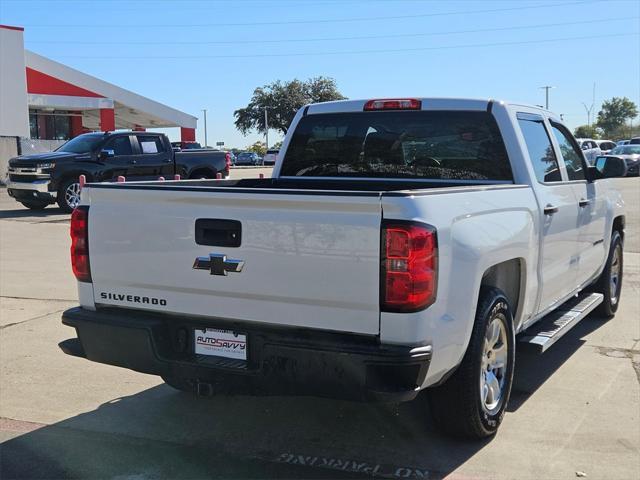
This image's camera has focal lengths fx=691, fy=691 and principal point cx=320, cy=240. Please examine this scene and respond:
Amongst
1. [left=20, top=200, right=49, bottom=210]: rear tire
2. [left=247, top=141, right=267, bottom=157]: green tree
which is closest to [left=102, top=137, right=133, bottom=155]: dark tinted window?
[left=20, top=200, right=49, bottom=210]: rear tire

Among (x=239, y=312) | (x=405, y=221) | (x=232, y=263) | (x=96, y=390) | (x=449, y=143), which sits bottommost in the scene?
(x=96, y=390)

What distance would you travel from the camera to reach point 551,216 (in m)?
4.80

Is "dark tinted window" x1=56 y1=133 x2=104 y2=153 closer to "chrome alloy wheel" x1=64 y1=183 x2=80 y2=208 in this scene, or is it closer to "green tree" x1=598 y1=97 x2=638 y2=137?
"chrome alloy wheel" x1=64 y1=183 x2=80 y2=208

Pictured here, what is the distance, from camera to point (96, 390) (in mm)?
5074

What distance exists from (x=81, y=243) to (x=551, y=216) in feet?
10.2

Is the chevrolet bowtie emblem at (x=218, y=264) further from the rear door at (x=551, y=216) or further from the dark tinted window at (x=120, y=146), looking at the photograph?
the dark tinted window at (x=120, y=146)

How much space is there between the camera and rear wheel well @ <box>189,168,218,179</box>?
1809 centimetres

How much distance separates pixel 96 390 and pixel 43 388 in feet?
1.33

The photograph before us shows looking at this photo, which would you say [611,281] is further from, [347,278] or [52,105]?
[52,105]

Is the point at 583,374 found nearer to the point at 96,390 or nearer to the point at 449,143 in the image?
the point at 449,143

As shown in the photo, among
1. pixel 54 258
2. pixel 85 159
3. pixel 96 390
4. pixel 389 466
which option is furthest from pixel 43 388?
pixel 85 159

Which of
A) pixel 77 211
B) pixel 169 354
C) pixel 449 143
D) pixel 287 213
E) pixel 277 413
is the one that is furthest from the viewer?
pixel 449 143

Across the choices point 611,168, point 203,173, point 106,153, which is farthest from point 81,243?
point 203,173

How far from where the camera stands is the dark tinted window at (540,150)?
4.97 metres
